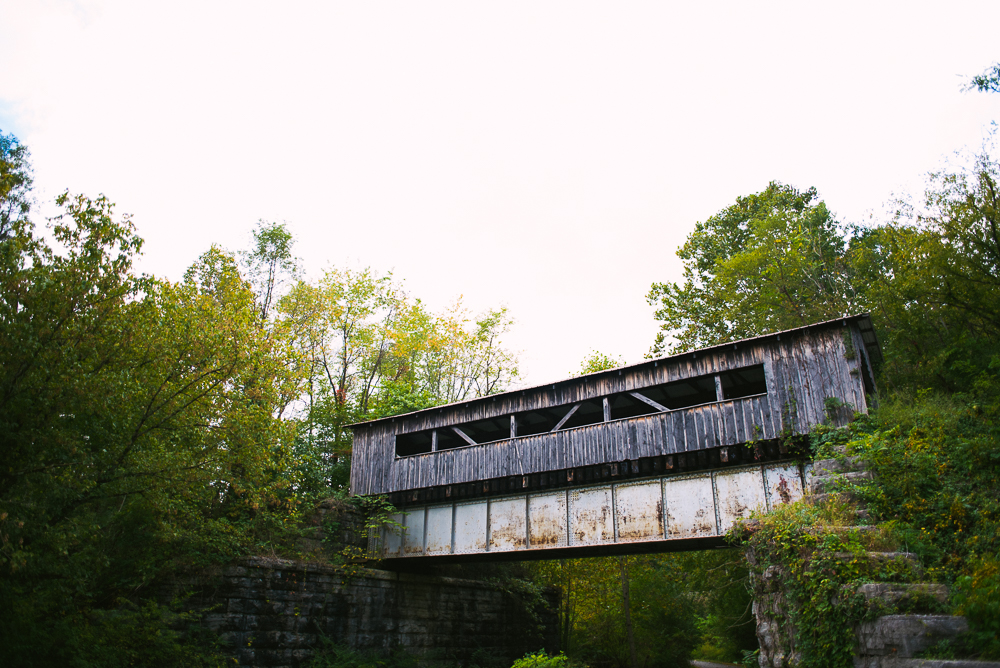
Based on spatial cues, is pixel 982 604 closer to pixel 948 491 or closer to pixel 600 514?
pixel 948 491

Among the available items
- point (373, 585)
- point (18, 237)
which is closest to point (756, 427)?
point (373, 585)

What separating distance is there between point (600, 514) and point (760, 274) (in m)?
15.9

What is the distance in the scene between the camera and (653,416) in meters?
14.3

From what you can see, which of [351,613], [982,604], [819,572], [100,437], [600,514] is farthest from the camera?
[351,613]

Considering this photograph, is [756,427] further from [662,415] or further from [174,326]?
[174,326]

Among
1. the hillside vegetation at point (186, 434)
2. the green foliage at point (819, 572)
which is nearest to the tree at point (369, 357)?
the hillside vegetation at point (186, 434)

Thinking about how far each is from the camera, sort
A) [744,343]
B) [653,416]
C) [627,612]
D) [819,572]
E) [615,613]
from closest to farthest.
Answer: [819,572], [744,343], [653,416], [627,612], [615,613]

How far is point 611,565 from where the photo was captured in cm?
2650

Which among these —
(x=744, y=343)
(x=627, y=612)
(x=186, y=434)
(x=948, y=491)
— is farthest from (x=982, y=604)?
(x=627, y=612)

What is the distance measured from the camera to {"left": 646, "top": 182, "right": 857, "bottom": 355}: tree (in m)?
24.9

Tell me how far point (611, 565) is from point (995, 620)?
824 inches

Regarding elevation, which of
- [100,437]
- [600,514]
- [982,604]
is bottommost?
[982,604]

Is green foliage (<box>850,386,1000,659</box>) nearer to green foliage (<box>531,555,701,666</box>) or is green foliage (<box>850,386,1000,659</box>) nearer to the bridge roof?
the bridge roof

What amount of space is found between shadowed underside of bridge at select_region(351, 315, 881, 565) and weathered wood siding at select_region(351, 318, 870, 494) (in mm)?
29
